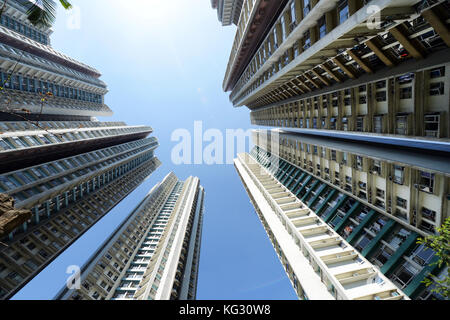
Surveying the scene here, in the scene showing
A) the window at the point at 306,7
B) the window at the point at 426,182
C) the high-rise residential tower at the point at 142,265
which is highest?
the window at the point at 306,7

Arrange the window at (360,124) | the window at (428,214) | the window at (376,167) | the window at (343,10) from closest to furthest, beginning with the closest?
the window at (343,10) < the window at (428,214) < the window at (376,167) < the window at (360,124)

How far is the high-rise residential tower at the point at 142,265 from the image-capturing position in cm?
3891

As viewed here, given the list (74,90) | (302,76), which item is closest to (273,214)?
(302,76)

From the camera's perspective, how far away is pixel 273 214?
41219 millimetres

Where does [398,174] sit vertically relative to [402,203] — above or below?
above

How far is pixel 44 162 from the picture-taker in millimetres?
43656

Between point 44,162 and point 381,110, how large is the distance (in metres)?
62.8

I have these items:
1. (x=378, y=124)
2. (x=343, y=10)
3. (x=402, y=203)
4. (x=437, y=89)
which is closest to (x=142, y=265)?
(x=402, y=203)

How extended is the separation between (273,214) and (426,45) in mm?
33940

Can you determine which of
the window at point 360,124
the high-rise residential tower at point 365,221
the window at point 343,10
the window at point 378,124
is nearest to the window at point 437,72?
the window at point 378,124

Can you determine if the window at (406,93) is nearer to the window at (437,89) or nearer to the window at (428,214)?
the window at (437,89)

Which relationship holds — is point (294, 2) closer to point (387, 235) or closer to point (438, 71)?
point (438, 71)

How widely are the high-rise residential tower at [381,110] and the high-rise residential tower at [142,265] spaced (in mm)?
34340

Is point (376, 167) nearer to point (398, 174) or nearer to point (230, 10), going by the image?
point (398, 174)
